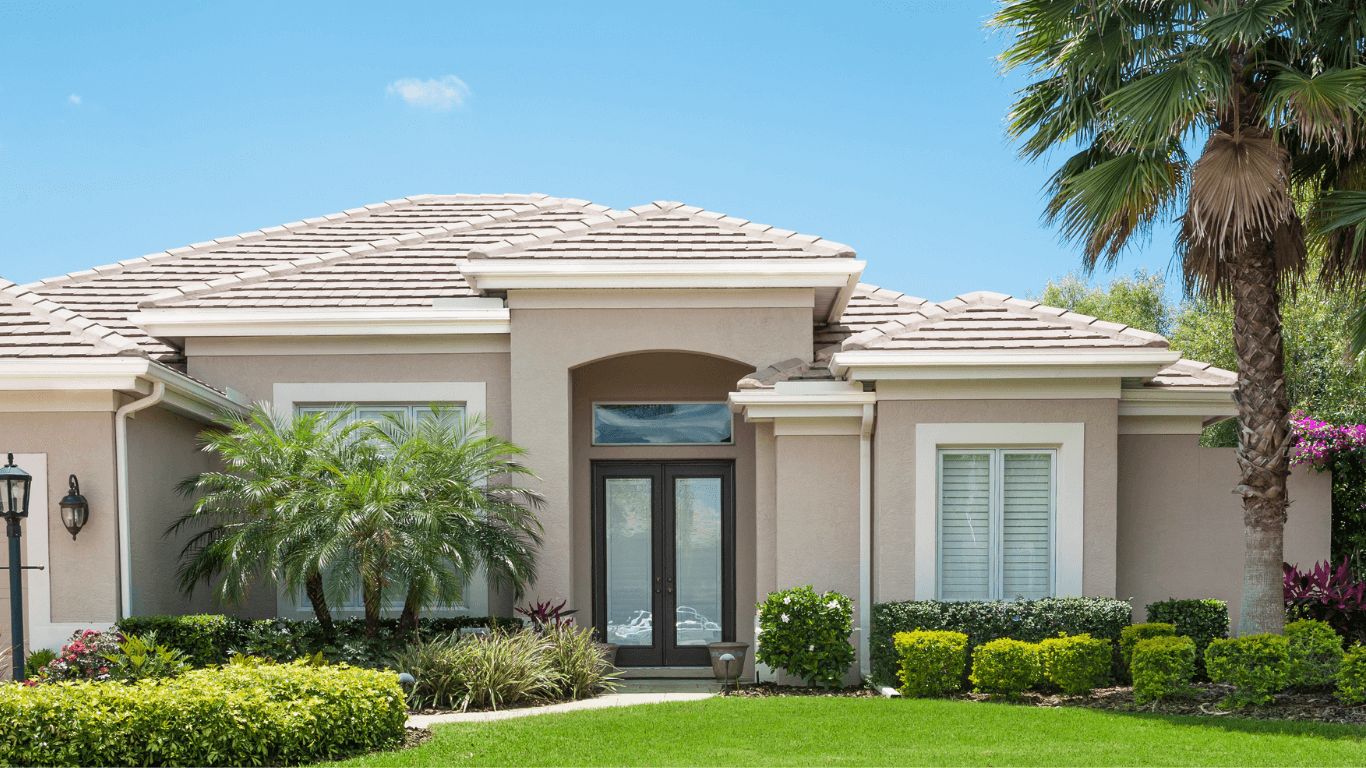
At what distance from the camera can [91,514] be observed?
1010 cm

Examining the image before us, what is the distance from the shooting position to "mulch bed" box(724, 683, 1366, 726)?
886 cm

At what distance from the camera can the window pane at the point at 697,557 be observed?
45.2 feet

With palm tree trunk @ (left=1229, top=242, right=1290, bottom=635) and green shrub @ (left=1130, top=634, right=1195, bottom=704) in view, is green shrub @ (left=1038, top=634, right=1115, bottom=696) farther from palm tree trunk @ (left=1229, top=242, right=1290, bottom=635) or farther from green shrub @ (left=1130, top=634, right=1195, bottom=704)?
palm tree trunk @ (left=1229, top=242, right=1290, bottom=635)

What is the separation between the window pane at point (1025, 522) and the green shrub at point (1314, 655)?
2574mm

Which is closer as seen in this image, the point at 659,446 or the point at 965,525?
the point at 965,525

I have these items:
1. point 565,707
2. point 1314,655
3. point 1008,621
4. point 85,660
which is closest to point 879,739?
point 1008,621

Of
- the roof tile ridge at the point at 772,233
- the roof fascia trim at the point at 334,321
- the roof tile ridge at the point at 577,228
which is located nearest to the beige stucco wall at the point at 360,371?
the roof fascia trim at the point at 334,321

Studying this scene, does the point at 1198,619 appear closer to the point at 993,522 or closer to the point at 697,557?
the point at 993,522

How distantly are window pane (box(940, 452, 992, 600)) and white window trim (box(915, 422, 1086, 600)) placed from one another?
209 mm

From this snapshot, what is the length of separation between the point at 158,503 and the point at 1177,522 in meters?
11.6

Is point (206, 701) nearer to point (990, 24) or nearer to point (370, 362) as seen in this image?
point (370, 362)

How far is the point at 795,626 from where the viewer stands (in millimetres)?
10961

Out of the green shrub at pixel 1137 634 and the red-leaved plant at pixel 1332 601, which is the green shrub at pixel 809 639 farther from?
the red-leaved plant at pixel 1332 601

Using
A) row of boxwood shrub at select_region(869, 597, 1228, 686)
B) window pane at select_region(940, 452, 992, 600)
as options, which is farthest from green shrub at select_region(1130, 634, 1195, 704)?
window pane at select_region(940, 452, 992, 600)
